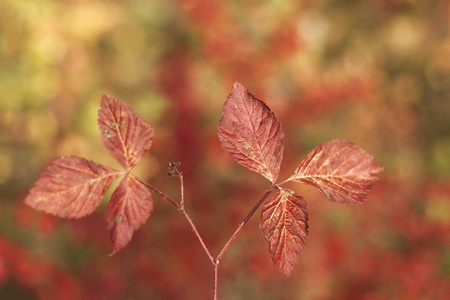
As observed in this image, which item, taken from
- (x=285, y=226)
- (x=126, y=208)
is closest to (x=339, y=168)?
(x=285, y=226)

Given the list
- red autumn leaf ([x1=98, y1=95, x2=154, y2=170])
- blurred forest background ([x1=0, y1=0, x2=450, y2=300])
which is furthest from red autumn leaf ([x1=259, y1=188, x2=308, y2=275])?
blurred forest background ([x1=0, y1=0, x2=450, y2=300])

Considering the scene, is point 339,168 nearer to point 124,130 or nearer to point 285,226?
point 285,226

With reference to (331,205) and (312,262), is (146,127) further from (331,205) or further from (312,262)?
(331,205)

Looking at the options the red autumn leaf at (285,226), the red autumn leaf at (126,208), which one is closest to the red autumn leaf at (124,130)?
the red autumn leaf at (126,208)

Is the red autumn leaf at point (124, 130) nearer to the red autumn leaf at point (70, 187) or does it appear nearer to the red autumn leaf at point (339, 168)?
the red autumn leaf at point (70, 187)

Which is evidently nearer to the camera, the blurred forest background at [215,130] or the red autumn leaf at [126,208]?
the red autumn leaf at [126,208]
